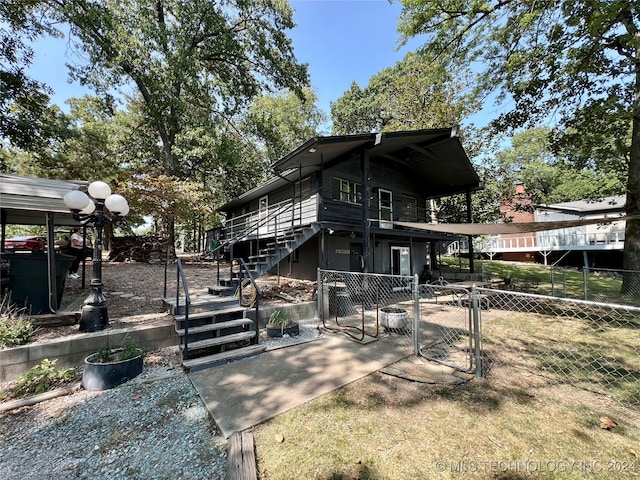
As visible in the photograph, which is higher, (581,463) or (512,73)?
(512,73)

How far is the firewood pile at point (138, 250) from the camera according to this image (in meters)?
16.0

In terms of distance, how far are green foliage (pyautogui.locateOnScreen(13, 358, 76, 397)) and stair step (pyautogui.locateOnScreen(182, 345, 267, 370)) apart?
5.02 ft

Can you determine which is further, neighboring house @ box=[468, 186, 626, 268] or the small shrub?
neighboring house @ box=[468, 186, 626, 268]

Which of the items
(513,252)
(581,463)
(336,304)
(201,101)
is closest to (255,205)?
(201,101)

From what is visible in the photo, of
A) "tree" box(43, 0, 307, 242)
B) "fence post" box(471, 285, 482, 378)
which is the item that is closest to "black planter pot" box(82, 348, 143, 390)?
"fence post" box(471, 285, 482, 378)

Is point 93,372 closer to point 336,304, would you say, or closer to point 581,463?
point 336,304

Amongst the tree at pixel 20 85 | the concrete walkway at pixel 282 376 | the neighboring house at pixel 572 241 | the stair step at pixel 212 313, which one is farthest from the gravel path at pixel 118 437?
the neighboring house at pixel 572 241

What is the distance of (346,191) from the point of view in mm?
11633

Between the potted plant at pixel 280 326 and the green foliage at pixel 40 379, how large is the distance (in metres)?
3.12

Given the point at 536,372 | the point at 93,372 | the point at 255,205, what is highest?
the point at 255,205

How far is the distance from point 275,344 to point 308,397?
6.80 feet

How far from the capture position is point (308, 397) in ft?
10.9

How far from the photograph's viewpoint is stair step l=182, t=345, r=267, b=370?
13.7 ft

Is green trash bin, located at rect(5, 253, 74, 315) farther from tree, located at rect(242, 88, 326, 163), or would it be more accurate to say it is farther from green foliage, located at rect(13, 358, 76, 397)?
tree, located at rect(242, 88, 326, 163)
